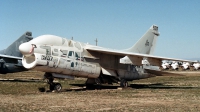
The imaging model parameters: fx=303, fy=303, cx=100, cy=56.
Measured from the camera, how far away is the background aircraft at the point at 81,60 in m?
18.7

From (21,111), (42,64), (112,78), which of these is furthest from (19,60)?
(21,111)

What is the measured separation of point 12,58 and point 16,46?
7.39 ft

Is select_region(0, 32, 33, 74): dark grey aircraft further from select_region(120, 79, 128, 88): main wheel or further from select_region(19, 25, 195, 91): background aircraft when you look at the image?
select_region(120, 79, 128, 88): main wheel

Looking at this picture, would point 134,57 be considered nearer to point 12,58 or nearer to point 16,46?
point 12,58

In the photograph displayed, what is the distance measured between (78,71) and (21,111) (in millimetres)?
9993

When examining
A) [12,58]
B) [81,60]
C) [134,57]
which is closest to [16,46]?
[12,58]

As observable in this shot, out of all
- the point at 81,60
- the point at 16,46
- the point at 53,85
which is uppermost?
the point at 16,46

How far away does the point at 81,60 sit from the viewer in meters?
21.1

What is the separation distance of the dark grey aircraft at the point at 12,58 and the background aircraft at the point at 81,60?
11.5m

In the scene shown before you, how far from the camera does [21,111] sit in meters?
10.8

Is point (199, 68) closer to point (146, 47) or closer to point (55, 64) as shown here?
point (146, 47)

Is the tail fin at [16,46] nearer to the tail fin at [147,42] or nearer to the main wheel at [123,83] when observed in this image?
the tail fin at [147,42]

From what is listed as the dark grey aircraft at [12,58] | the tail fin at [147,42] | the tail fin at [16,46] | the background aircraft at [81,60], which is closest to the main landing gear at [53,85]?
the background aircraft at [81,60]

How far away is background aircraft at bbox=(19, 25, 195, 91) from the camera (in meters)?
18.7
